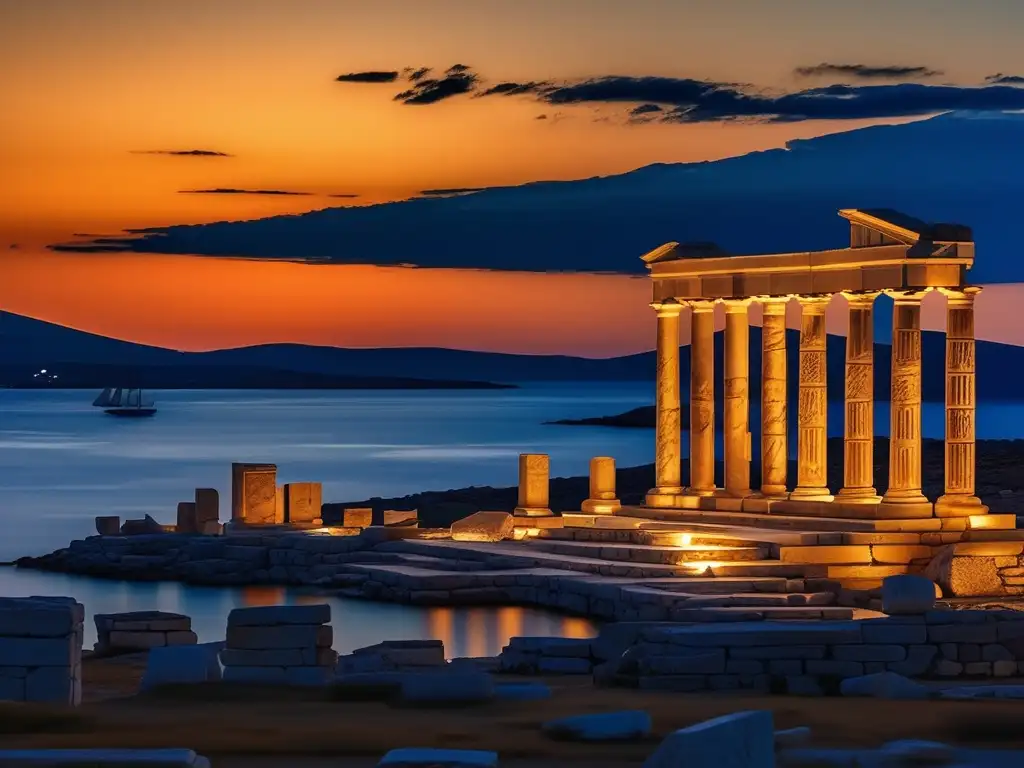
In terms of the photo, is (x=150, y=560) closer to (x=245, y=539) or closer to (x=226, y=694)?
(x=245, y=539)

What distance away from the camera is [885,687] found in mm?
18906

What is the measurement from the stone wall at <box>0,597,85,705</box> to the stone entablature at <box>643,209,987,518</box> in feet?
57.7

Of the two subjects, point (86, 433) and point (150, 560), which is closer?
point (150, 560)

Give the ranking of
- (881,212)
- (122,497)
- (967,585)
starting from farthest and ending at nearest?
1. (122,497)
2. (881,212)
3. (967,585)

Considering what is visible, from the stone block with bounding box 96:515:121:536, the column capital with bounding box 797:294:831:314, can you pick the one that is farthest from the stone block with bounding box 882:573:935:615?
the stone block with bounding box 96:515:121:536

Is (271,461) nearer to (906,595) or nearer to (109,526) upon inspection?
(109,526)

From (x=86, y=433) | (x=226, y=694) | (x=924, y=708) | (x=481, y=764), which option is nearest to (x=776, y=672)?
(x=924, y=708)

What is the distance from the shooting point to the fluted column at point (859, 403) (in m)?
34.3

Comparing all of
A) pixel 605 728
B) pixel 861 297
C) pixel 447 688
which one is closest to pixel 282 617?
pixel 447 688

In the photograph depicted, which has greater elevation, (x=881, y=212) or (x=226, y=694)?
(x=881, y=212)

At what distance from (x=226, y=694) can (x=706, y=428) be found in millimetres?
20909

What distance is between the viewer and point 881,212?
111 ft

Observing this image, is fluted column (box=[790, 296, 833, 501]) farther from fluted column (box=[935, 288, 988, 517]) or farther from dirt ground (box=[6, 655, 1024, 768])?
dirt ground (box=[6, 655, 1024, 768])

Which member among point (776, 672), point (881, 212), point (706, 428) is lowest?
point (776, 672)
